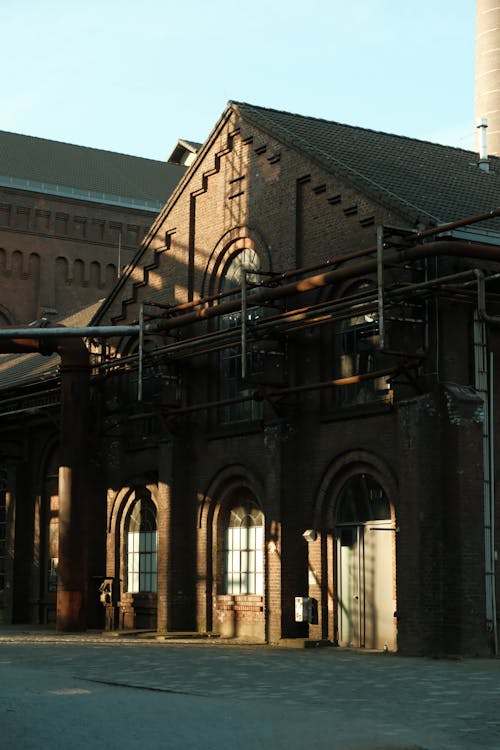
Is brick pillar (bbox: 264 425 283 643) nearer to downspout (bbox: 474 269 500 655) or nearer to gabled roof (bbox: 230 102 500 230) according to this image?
downspout (bbox: 474 269 500 655)

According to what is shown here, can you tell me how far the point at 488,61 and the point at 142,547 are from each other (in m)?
22.3

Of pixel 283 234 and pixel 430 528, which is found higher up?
pixel 283 234

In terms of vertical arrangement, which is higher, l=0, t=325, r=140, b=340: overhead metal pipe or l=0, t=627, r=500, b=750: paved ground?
l=0, t=325, r=140, b=340: overhead metal pipe

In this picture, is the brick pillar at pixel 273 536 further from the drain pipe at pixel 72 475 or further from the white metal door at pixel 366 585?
the drain pipe at pixel 72 475

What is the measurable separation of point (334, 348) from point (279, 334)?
1151 millimetres

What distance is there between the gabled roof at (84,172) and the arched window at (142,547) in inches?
992

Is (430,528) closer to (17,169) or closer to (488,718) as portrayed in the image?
(488,718)

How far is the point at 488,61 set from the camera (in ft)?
141

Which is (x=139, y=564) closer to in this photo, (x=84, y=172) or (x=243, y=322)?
(x=243, y=322)

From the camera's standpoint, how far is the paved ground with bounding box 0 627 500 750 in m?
11.4

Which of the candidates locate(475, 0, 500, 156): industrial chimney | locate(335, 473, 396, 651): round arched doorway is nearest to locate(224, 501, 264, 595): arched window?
locate(335, 473, 396, 651): round arched doorway

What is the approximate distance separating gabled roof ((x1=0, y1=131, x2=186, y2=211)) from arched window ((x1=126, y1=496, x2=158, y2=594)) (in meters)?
25.2

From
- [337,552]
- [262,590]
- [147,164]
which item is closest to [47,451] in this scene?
[262,590]

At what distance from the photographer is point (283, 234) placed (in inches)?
1005
